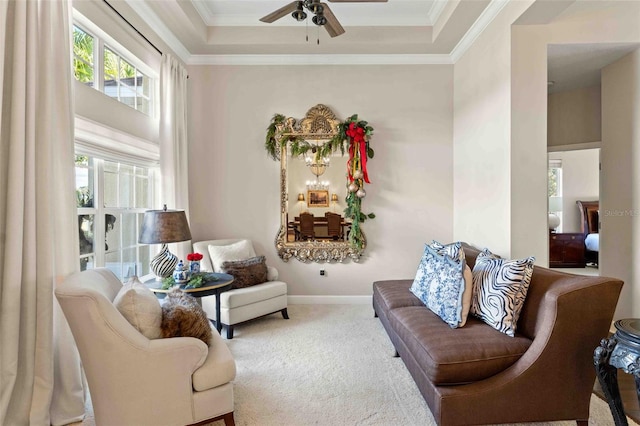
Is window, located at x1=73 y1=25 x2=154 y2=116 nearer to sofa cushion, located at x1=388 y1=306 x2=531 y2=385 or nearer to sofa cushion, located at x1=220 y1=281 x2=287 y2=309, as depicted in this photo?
sofa cushion, located at x1=220 y1=281 x2=287 y2=309

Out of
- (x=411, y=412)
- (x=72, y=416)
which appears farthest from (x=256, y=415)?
(x=72, y=416)

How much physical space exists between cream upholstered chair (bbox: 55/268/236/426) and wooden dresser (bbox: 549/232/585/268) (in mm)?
7097

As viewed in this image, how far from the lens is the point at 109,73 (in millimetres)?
2699

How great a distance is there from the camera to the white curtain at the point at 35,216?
5.54 ft

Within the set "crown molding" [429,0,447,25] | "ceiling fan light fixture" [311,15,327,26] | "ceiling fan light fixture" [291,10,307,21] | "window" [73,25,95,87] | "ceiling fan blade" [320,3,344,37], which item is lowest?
"window" [73,25,95,87]

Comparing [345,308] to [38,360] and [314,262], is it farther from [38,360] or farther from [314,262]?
[38,360]

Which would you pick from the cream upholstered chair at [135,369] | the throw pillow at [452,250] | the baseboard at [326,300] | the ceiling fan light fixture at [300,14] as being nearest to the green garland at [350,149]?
the baseboard at [326,300]

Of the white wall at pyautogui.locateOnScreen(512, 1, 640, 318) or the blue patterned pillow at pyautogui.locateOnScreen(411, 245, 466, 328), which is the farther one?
the white wall at pyautogui.locateOnScreen(512, 1, 640, 318)

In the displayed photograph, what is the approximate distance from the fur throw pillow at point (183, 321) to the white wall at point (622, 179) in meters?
3.84

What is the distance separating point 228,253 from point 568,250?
6.77 meters

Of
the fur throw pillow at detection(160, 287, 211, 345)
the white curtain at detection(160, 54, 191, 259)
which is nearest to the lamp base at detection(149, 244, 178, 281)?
the white curtain at detection(160, 54, 191, 259)

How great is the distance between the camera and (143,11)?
2926 mm

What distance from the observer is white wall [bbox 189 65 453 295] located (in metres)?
3.99

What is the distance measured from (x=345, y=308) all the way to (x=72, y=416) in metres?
2.72
